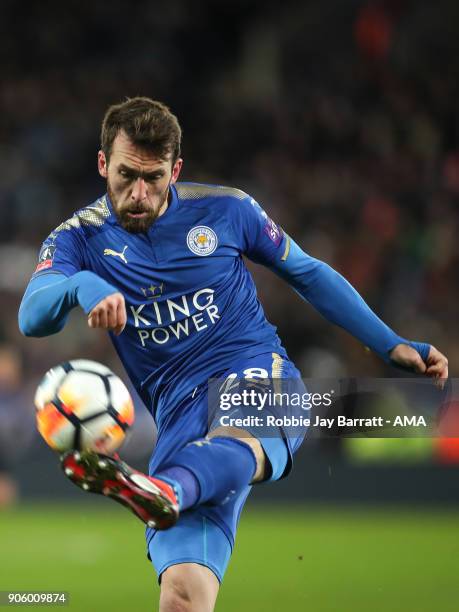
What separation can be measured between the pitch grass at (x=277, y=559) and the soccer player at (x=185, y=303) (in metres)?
2.41

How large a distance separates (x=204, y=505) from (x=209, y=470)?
0.39 metres

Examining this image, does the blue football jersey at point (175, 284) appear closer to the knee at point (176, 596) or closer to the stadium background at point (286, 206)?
the knee at point (176, 596)

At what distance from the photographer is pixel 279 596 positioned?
7262 mm

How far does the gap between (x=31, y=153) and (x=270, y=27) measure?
4.27 meters

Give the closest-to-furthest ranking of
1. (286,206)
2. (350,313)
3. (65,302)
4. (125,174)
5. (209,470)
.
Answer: (209,470) < (65,302) < (125,174) < (350,313) < (286,206)

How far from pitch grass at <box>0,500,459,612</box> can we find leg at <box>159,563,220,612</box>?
2410mm

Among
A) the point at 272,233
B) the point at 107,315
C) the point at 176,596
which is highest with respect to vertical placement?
the point at 272,233

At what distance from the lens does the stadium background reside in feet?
30.5

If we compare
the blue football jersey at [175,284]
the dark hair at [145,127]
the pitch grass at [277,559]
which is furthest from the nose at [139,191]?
the pitch grass at [277,559]

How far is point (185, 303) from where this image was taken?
4609mm

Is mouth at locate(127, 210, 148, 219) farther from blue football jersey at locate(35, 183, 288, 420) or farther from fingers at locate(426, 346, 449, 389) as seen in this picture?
fingers at locate(426, 346, 449, 389)

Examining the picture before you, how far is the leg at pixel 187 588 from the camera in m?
4.14

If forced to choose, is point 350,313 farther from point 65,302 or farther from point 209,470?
Answer: point 65,302

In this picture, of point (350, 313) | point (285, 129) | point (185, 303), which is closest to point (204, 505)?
point (185, 303)
